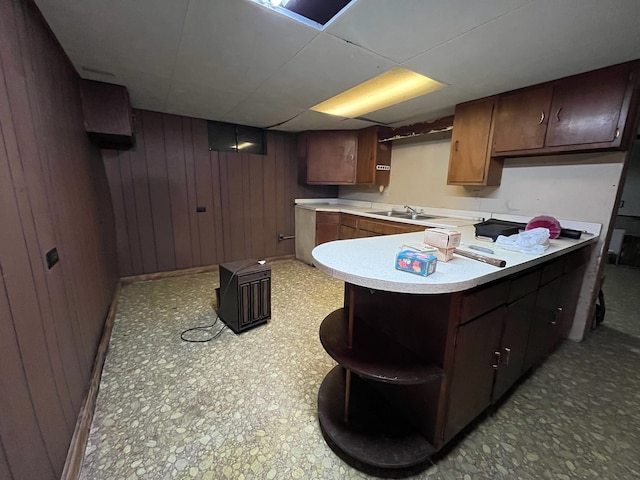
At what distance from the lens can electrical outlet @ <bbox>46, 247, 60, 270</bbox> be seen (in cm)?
116

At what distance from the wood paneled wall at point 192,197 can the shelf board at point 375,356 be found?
289 centimetres

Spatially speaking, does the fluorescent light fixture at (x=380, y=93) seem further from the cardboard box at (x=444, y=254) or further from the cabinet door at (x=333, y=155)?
the cardboard box at (x=444, y=254)

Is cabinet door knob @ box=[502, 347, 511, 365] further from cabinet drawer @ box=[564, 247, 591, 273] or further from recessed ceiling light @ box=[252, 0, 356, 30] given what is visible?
recessed ceiling light @ box=[252, 0, 356, 30]

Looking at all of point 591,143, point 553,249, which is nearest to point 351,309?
point 553,249

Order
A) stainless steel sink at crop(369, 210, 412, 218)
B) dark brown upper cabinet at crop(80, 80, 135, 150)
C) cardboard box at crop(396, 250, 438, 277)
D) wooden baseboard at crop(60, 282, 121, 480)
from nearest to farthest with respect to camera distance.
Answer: cardboard box at crop(396, 250, 438, 277), wooden baseboard at crop(60, 282, 121, 480), dark brown upper cabinet at crop(80, 80, 135, 150), stainless steel sink at crop(369, 210, 412, 218)

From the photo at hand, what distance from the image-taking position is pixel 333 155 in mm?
3914

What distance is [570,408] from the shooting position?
4.99 feet

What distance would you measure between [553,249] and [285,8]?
195cm

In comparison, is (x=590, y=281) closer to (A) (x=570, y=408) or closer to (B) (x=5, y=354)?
(A) (x=570, y=408)

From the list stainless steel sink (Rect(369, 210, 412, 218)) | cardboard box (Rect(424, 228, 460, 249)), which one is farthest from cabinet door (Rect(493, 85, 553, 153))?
cardboard box (Rect(424, 228, 460, 249))

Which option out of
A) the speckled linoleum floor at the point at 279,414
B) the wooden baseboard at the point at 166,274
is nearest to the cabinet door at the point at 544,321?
the speckled linoleum floor at the point at 279,414

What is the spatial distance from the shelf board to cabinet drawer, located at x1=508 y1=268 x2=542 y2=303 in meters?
0.59

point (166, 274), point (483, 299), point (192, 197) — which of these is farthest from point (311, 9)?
point (166, 274)

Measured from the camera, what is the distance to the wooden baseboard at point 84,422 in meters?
1.08
